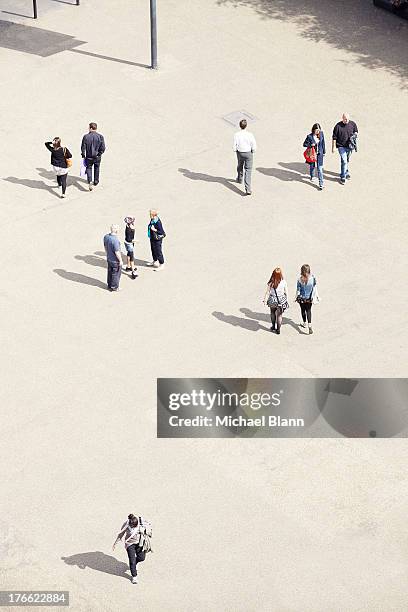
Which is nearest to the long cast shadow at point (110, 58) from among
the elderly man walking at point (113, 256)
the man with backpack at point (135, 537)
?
the elderly man walking at point (113, 256)

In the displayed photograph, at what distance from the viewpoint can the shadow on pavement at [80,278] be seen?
20.5 meters

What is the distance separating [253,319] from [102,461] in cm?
411

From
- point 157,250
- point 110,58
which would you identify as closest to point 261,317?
point 157,250

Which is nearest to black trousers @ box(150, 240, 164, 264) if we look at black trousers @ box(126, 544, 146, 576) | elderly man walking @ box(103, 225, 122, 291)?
elderly man walking @ box(103, 225, 122, 291)

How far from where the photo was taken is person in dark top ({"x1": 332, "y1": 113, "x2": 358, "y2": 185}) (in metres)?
22.9

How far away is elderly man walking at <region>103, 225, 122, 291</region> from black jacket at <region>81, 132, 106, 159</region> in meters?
3.19

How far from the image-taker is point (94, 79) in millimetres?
26859

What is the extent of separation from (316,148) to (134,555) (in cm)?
1052

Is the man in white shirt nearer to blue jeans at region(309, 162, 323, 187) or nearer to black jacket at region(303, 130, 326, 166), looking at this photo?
black jacket at region(303, 130, 326, 166)

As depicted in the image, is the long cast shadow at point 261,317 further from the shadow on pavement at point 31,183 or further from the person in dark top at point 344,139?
the shadow on pavement at point 31,183

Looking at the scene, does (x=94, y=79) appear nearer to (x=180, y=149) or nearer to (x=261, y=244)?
(x=180, y=149)

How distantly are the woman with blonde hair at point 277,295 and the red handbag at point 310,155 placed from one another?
463cm

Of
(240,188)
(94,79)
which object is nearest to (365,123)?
(240,188)

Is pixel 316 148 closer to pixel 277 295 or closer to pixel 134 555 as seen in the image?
pixel 277 295
